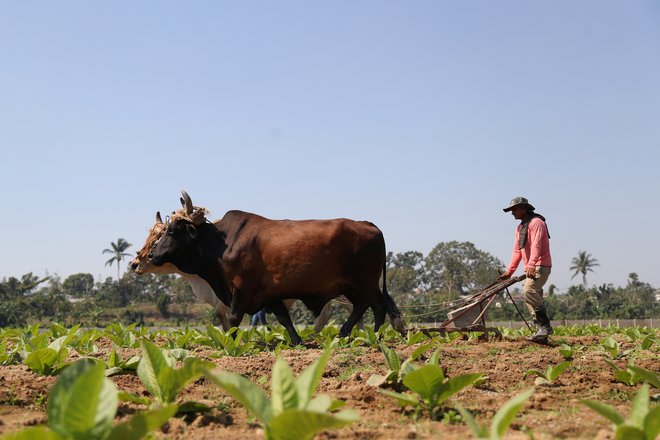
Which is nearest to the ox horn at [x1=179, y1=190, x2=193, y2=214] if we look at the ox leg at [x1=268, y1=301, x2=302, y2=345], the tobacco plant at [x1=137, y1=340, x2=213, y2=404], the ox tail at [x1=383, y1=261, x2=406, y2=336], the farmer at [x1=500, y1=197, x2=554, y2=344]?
the ox leg at [x1=268, y1=301, x2=302, y2=345]

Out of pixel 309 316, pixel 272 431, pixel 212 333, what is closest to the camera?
pixel 272 431

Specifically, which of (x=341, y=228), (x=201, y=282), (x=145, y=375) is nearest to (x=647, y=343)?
(x=341, y=228)

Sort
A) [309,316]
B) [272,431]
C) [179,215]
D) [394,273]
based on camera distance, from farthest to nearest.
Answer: [394,273] → [309,316] → [179,215] → [272,431]

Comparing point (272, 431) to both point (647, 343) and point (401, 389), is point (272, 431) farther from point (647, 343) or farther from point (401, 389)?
point (647, 343)

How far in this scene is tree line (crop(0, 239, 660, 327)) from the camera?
54.0 m

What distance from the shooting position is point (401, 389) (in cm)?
432

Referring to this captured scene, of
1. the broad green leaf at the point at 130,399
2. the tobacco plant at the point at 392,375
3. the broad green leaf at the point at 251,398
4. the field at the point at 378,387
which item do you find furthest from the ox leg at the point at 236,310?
the broad green leaf at the point at 251,398

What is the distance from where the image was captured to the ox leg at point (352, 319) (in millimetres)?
8789

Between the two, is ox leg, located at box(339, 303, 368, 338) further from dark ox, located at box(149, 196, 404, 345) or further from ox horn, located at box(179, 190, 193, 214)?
ox horn, located at box(179, 190, 193, 214)

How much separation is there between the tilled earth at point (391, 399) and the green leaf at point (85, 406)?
0.74 m

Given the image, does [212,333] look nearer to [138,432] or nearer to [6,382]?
[6,382]

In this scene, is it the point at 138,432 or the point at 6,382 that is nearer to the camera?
the point at 138,432

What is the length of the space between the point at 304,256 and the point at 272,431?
6255 millimetres

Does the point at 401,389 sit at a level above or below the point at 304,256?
below
